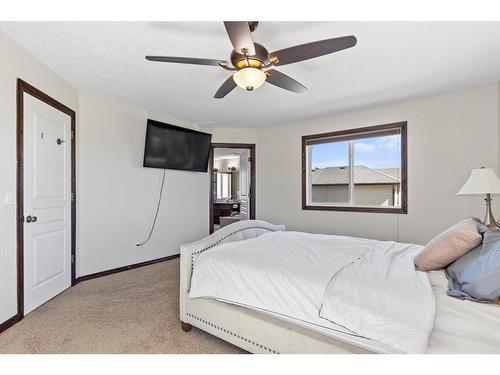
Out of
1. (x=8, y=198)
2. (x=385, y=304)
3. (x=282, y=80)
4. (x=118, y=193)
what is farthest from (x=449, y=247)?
(x=118, y=193)

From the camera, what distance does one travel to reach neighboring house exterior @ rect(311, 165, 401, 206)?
379cm

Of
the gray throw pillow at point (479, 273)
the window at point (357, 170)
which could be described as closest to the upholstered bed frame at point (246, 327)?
the gray throw pillow at point (479, 273)

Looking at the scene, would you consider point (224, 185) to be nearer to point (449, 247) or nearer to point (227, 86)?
point (227, 86)

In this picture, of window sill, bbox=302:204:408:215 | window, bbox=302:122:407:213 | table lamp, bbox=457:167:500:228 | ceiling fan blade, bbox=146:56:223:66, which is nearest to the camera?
ceiling fan blade, bbox=146:56:223:66

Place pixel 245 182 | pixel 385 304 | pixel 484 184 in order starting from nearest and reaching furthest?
pixel 385 304 → pixel 484 184 → pixel 245 182

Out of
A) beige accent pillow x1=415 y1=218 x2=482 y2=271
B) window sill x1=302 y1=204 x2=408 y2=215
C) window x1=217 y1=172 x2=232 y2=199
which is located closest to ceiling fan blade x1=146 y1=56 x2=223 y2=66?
beige accent pillow x1=415 y1=218 x2=482 y2=271

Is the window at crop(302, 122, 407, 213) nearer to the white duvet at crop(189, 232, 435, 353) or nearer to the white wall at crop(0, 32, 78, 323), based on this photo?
the white duvet at crop(189, 232, 435, 353)

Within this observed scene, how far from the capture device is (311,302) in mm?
1433

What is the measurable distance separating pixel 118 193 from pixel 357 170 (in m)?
3.40

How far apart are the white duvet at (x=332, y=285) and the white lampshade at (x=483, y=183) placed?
87cm

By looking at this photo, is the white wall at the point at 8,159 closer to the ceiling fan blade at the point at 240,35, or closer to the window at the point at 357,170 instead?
the ceiling fan blade at the point at 240,35

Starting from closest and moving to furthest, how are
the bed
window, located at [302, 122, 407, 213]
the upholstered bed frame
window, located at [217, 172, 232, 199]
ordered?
the bed → the upholstered bed frame → window, located at [302, 122, 407, 213] → window, located at [217, 172, 232, 199]

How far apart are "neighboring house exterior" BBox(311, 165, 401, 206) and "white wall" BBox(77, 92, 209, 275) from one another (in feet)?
7.45

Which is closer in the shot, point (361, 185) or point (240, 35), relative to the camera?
point (240, 35)
